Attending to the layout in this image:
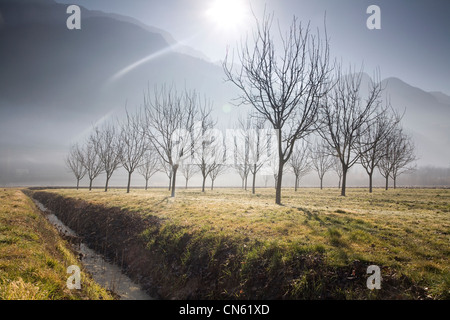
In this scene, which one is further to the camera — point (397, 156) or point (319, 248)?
point (397, 156)

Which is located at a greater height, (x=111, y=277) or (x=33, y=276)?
(x=33, y=276)


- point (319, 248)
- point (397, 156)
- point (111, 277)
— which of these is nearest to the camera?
point (319, 248)

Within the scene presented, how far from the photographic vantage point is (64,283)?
Answer: 5293 millimetres

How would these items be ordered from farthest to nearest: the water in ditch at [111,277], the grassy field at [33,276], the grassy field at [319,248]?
the water in ditch at [111,277]
the grassy field at [319,248]
the grassy field at [33,276]

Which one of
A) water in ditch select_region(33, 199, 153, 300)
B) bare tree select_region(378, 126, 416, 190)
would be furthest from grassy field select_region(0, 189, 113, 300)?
bare tree select_region(378, 126, 416, 190)

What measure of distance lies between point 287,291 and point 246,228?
3465 mm

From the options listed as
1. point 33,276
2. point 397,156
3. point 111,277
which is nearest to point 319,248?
point 111,277

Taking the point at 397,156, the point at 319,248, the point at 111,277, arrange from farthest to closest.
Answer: the point at 397,156 → the point at 111,277 → the point at 319,248

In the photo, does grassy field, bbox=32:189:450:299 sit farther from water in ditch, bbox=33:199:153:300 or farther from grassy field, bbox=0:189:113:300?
grassy field, bbox=0:189:113:300

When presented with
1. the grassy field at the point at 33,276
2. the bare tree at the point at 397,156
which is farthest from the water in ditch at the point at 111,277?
the bare tree at the point at 397,156

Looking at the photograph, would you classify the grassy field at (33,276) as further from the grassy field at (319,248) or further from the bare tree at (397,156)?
the bare tree at (397,156)

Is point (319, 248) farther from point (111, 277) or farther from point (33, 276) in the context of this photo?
point (33, 276)

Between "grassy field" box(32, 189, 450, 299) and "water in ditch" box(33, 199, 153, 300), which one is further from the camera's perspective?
"water in ditch" box(33, 199, 153, 300)
